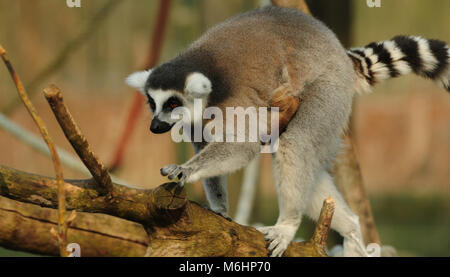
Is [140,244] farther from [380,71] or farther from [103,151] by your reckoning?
[103,151]

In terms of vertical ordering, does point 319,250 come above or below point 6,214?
below

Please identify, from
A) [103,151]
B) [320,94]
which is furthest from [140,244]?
[103,151]

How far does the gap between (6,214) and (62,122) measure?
87 centimetres

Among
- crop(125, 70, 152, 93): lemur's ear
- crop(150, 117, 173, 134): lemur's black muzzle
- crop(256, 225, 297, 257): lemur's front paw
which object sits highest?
crop(125, 70, 152, 93): lemur's ear

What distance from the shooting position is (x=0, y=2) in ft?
18.7

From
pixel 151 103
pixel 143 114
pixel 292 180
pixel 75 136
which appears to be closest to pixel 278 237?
pixel 292 180

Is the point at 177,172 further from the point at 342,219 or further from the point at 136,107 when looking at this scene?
the point at 136,107

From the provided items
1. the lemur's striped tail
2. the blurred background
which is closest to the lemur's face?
the lemur's striped tail

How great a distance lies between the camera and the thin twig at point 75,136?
137cm

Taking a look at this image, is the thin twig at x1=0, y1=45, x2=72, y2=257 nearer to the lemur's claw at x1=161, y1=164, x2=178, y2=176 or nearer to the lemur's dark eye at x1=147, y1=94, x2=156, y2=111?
the lemur's claw at x1=161, y1=164, x2=178, y2=176

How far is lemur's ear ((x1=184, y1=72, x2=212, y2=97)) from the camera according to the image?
229cm

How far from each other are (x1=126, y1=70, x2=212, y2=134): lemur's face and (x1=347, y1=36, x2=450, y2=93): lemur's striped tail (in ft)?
3.31

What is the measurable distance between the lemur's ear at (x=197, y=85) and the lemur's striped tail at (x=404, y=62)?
0.99 m

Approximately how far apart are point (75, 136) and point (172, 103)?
35.5 inches
